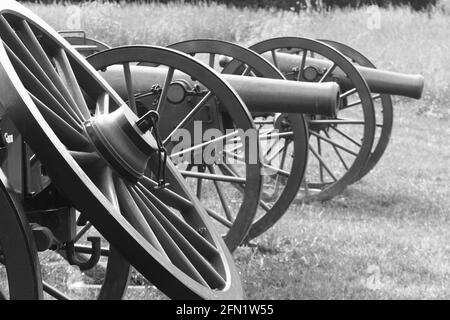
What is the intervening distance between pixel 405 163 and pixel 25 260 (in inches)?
276

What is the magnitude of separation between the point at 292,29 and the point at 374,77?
6650 millimetres

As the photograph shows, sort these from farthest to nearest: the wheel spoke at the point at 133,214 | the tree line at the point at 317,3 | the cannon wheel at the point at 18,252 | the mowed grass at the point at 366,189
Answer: the tree line at the point at 317,3 → the mowed grass at the point at 366,189 → the wheel spoke at the point at 133,214 → the cannon wheel at the point at 18,252

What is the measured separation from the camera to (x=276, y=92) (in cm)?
491

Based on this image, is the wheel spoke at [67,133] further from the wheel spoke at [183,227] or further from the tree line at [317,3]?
the tree line at [317,3]

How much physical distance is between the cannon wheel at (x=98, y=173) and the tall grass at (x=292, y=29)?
9.33 metres

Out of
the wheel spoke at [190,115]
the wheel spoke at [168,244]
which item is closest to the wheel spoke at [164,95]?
the wheel spoke at [190,115]

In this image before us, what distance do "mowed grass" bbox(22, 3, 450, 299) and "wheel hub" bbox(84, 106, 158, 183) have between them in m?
2.06

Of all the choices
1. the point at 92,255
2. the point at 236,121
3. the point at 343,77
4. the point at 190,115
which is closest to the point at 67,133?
the point at 92,255

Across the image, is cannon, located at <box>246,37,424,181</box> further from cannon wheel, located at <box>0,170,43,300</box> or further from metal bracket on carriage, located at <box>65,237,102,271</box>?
cannon wheel, located at <box>0,170,43,300</box>

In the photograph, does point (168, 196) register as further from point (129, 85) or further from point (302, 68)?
point (302, 68)

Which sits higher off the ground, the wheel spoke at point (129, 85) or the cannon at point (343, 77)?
the wheel spoke at point (129, 85)

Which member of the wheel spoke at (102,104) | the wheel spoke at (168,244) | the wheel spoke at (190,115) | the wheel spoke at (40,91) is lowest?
the wheel spoke at (190,115)

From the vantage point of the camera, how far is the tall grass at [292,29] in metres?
12.8
